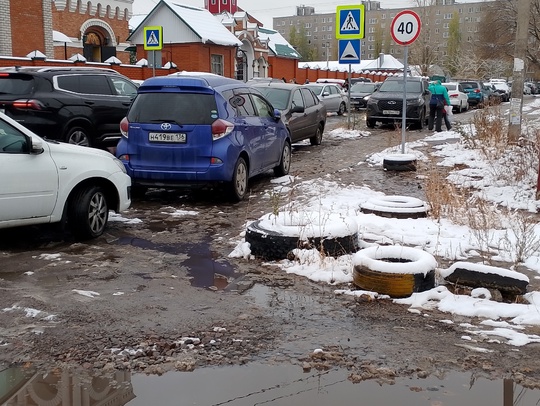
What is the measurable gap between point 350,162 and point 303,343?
9.89 metres

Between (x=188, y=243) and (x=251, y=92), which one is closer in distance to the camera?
(x=188, y=243)

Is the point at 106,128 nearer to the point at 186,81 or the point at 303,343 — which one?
the point at 186,81

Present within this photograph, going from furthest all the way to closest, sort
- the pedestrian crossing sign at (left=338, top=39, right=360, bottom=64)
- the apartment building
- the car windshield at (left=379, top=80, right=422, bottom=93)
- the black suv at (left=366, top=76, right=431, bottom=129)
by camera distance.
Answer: the apartment building → the car windshield at (left=379, top=80, right=422, bottom=93) → the black suv at (left=366, top=76, right=431, bottom=129) → the pedestrian crossing sign at (left=338, top=39, right=360, bottom=64)

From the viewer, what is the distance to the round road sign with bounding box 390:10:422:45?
1215 cm

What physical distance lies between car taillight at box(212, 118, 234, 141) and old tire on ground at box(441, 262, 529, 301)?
434cm

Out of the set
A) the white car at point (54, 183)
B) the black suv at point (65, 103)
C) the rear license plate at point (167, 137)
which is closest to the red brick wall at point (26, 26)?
the black suv at point (65, 103)

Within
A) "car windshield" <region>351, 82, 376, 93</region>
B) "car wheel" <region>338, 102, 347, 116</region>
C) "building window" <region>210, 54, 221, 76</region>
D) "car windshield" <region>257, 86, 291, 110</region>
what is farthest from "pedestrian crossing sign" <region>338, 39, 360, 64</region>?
"building window" <region>210, 54, 221, 76</region>

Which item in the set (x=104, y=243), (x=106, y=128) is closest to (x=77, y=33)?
(x=106, y=128)

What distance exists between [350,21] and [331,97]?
11673 millimetres

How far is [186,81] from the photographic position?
921cm

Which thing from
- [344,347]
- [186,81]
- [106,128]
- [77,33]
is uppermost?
[77,33]

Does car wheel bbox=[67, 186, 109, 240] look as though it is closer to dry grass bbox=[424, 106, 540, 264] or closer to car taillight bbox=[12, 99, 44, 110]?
dry grass bbox=[424, 106, 540, 264]

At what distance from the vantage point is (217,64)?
40.5 meters

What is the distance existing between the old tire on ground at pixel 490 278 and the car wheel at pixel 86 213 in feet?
13.1
